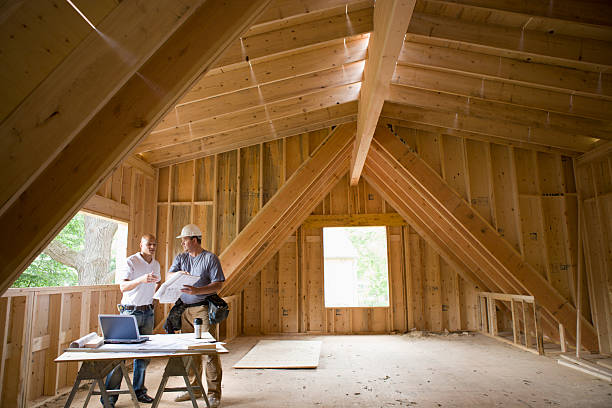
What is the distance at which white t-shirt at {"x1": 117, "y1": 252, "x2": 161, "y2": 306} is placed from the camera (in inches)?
132

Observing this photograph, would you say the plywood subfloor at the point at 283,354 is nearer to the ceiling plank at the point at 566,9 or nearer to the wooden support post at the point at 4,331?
the wooden support post at the point at 4,331

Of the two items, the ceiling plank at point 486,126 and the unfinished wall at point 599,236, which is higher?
the ceiling plank at point 486,126

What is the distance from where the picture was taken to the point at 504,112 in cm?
479

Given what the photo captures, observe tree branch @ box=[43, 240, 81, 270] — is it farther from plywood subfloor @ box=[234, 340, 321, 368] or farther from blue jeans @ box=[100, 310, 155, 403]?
blue jeans @ box=[100, 310, 155, 403]

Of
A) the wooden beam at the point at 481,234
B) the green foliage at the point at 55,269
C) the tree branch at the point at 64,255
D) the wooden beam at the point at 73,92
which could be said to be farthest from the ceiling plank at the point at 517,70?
the green foliage at the point at 55,269

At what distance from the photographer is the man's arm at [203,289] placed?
315 centimetres

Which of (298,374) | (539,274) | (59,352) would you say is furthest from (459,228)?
(59,352)

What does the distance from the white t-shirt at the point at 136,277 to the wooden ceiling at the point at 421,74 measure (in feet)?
4.30

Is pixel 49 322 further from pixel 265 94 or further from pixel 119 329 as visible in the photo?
pixel 265 94

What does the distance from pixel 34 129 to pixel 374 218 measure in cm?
707

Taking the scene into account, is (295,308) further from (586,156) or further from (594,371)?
(586,156)

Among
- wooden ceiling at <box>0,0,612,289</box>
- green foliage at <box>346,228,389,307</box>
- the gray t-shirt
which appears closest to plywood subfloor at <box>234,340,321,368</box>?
the gray t-shirt

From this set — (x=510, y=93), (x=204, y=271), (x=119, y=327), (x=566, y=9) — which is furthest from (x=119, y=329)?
(x=510, y=93)

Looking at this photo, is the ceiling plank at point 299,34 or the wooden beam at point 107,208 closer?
the ceiling plank at point 299,34
